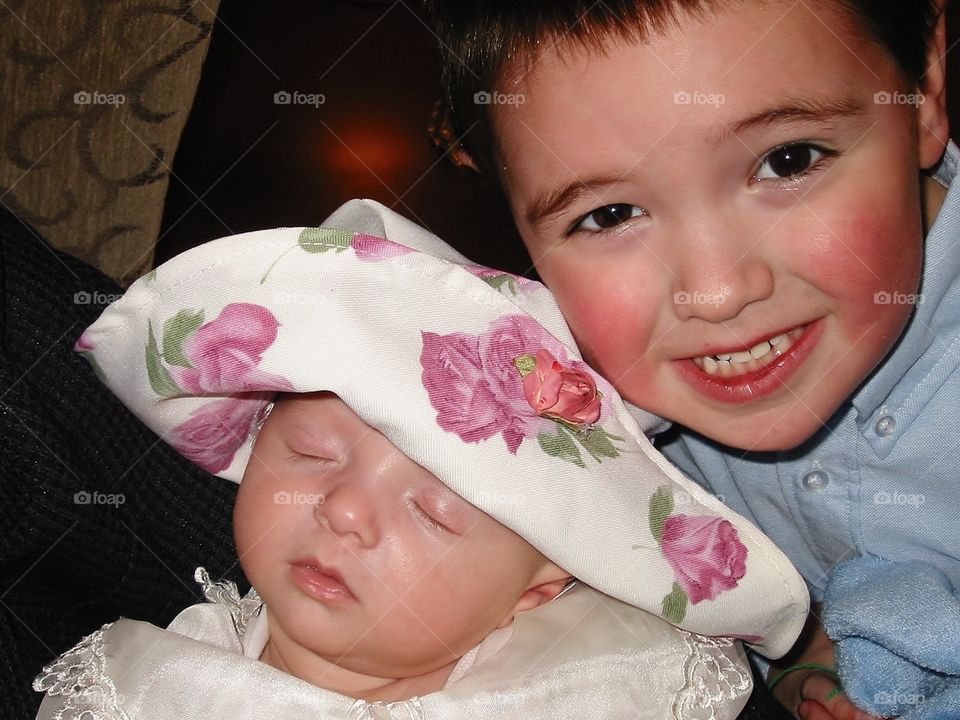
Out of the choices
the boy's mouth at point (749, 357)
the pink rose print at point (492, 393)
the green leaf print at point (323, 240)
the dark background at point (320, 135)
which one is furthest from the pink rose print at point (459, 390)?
the dark background at point (320, 135)

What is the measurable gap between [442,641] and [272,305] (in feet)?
1.16

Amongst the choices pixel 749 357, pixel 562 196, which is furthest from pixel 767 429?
pixel 562 196

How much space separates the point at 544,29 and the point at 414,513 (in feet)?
1.47

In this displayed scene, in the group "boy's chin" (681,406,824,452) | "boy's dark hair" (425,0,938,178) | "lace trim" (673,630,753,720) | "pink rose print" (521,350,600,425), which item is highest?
"boy's dark hair" (425,0,938,178)

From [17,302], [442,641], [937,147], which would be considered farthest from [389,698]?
[937,147]

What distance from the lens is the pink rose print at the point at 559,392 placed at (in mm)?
762

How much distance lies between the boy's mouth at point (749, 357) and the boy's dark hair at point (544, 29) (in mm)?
255

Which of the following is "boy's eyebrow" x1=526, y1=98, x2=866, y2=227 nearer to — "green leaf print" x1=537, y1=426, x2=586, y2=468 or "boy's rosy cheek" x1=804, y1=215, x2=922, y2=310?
"boy's rosy cheek" x1=804, y1=215, x2=922, y2=310

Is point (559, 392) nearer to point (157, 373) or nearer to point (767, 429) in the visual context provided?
point (767, 429)

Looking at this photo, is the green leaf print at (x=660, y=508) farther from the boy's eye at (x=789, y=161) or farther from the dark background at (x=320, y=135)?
the dark background at (x=320, y=135)

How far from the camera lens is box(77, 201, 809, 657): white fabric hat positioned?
0.76m

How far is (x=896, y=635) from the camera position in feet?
3.00

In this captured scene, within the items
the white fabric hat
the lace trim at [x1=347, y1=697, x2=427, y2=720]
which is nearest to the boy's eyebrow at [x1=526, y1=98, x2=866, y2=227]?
the white fabric hat

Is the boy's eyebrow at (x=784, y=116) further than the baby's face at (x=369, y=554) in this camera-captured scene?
No
